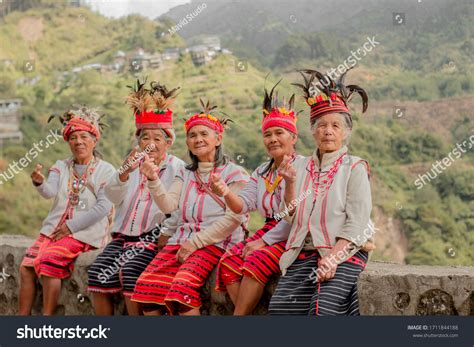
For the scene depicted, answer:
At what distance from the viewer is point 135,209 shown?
16.4ft

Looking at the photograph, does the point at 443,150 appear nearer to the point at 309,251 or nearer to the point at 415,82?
the point at 415,82

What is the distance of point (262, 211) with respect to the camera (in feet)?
14.6

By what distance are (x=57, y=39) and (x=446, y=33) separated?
14527 millimetres

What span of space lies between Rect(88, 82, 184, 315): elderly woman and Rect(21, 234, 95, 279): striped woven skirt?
1.08ft

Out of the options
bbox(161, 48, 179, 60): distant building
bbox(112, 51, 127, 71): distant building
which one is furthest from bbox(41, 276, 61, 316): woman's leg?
bbox(112, 51, 127, 71): distant building

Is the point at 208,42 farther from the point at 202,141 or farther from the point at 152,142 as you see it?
the point at 202,141

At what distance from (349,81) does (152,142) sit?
2206 cm

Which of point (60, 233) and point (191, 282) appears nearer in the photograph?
point (191, 282)

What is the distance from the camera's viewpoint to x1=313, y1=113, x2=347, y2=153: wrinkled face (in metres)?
4.10

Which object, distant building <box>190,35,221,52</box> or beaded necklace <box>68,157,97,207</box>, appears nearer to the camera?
beaded necklace <box>68,157,97,207</box>

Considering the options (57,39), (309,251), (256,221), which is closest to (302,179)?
(309,251)
